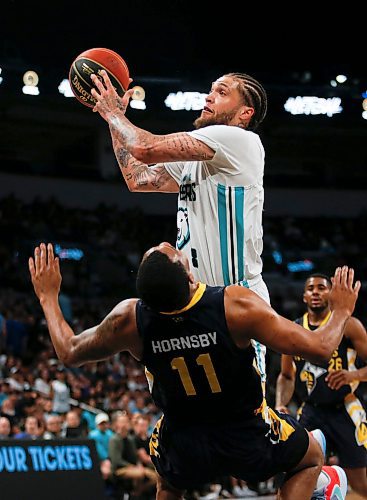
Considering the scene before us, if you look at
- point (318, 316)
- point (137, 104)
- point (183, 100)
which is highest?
point (183, 100)

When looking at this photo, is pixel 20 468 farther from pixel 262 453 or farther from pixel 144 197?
pixel 144 197

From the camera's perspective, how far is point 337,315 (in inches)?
164

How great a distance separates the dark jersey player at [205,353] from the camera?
396cm

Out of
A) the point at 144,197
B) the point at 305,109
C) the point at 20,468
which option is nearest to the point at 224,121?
the point at 20,468

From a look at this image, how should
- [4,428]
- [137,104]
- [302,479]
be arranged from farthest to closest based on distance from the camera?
[137,104] → [4,428] → [302,479]

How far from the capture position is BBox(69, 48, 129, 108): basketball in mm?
4926

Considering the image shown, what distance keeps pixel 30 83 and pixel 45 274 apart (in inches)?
604

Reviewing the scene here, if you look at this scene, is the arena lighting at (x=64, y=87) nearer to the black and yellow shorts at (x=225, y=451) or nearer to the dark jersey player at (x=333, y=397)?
the dark jersey player at (x=333, y=397)

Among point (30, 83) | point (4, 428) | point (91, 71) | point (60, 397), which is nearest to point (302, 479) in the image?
point (91, 71)

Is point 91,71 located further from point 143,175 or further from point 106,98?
point 143,175

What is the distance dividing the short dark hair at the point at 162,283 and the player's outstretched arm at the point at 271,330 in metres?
0.23

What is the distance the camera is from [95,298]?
67.1 ft

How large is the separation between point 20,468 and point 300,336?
368cm

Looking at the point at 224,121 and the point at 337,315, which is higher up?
the point at 224,121
